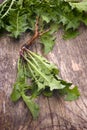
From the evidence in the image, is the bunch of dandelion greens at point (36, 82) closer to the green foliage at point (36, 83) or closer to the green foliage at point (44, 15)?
the green foliage at point (36, 83)

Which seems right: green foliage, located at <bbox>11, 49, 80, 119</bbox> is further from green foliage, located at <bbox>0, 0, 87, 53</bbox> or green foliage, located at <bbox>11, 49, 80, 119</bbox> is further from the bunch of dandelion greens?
green foliage, located at <bbox>0, 0, 87, 53</bbox>

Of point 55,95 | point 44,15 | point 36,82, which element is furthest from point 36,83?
point 44,15

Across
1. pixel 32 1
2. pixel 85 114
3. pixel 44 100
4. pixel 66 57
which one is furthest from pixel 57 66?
pixel 32 1

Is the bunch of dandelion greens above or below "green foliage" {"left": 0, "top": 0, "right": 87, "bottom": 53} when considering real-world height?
below

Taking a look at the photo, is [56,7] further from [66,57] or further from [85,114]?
[85,114]

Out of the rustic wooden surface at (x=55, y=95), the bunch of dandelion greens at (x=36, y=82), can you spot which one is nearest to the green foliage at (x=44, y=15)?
the rustic wooden surface at (x=55, y=95)

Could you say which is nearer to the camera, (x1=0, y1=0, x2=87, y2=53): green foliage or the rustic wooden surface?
the rustic wooden surface

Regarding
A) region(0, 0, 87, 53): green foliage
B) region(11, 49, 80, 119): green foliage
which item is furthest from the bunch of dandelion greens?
region(0, 0, 87, 53): green foliage
